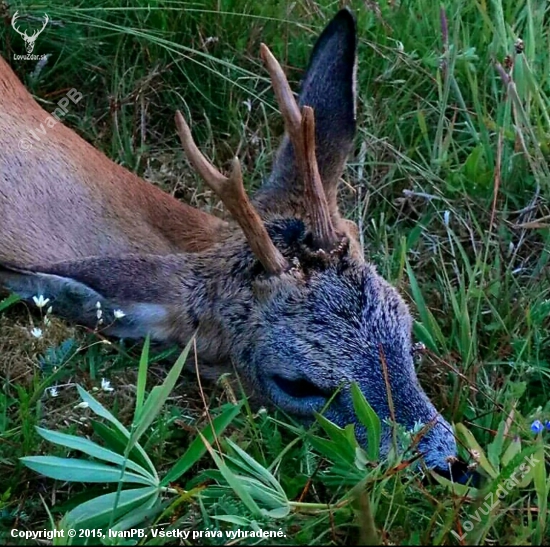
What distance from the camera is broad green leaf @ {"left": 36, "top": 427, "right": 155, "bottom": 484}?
9.20 feet

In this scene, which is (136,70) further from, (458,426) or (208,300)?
(458,426)

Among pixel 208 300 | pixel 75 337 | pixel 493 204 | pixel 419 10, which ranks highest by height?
pixel 419 10

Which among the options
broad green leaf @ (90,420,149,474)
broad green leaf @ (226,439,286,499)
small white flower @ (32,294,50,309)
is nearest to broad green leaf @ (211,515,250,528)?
broad green leaf @ (226,439,286,499)

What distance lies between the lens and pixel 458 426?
3043 mm

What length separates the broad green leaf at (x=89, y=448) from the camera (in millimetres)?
2803

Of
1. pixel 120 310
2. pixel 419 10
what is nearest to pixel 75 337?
pixel 120 310

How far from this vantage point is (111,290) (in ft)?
11.2

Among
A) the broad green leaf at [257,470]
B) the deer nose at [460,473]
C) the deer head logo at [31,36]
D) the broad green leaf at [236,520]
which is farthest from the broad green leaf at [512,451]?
the deer head logo at [31,36]

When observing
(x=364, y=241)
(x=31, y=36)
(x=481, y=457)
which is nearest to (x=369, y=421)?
(x=481, y=457)

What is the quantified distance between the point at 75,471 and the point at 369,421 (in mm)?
827

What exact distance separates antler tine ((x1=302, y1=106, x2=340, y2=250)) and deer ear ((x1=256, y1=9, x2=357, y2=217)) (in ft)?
0.89

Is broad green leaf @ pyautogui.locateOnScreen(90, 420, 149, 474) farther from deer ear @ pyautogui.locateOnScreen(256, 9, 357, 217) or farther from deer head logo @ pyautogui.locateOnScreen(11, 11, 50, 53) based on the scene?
deer head logo @ pyautogui.locateOnScreen(11, 11, 50, 53)

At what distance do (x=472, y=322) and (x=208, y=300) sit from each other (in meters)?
1.03

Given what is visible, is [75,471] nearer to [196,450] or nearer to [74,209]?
[196,450]
